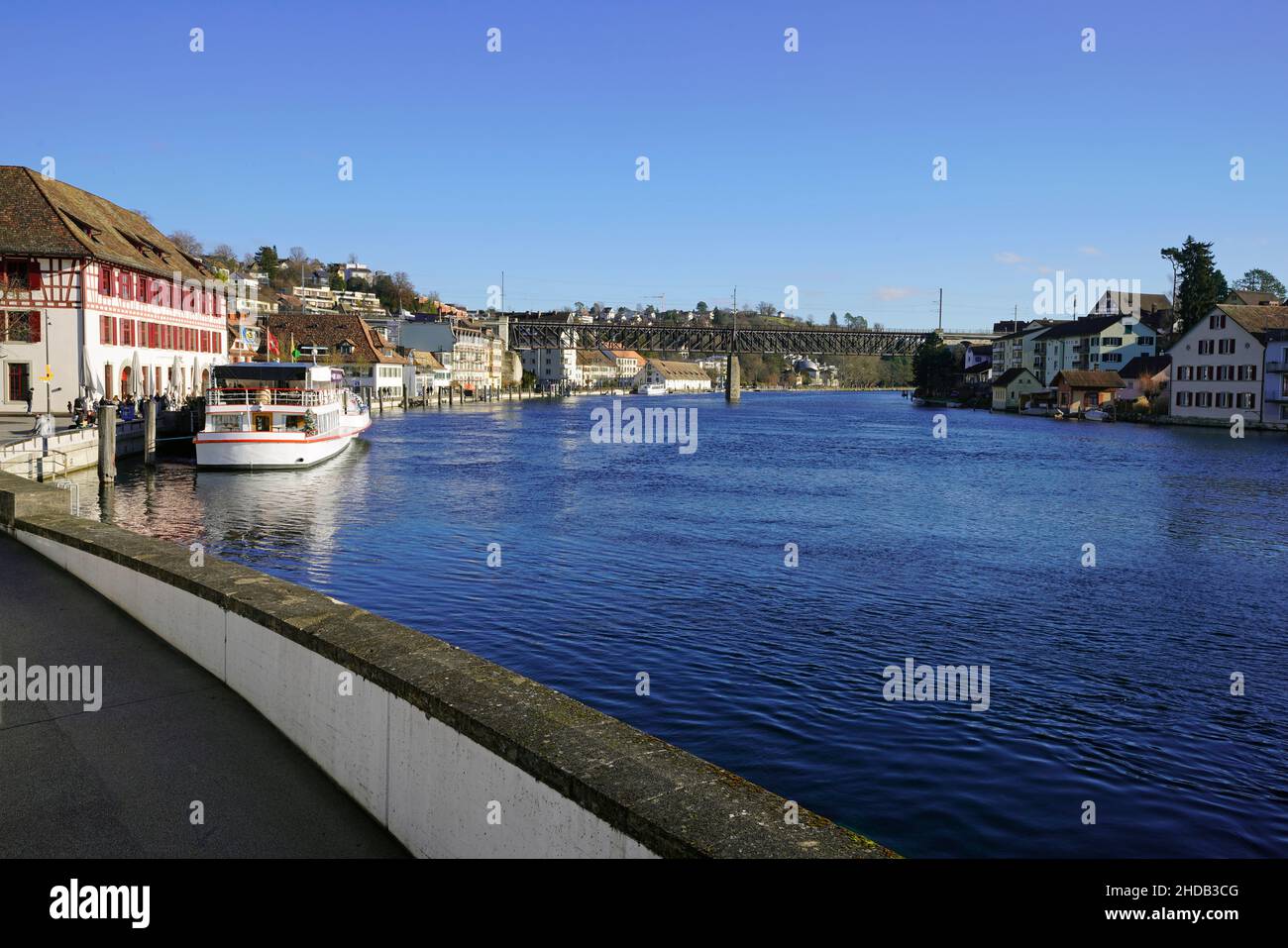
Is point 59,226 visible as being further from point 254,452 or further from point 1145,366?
point 1145,366

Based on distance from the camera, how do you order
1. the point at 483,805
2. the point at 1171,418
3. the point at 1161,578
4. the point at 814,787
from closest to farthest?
the point at 483,805 < the point at 814,787 < the point at 1161,578 < the point at 1171,418

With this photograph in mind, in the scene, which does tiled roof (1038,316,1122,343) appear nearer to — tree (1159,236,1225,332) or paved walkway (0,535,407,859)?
tree (1159,236,1225,332)

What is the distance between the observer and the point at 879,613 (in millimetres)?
19812

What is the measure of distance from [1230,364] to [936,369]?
96309 mm

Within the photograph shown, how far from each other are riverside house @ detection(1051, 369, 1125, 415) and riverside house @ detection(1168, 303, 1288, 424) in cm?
2070

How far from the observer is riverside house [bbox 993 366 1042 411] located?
144375 millimetres

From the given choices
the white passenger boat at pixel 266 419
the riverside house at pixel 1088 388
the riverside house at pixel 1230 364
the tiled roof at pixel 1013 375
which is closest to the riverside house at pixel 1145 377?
the riverside house at pixel 1088 388

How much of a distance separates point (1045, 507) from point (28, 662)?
35.8m

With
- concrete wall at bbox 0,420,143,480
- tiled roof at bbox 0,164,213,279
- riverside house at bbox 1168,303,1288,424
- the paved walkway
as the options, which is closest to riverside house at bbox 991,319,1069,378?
riverside house at bbox 1168,303,1288,424

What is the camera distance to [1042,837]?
10.4m

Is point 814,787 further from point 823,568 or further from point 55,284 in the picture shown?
point 55,284

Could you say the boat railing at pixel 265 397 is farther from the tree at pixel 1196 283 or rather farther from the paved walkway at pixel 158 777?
the tree at pixel 1196 283

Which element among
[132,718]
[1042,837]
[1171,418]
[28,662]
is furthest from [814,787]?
[1171,418]
